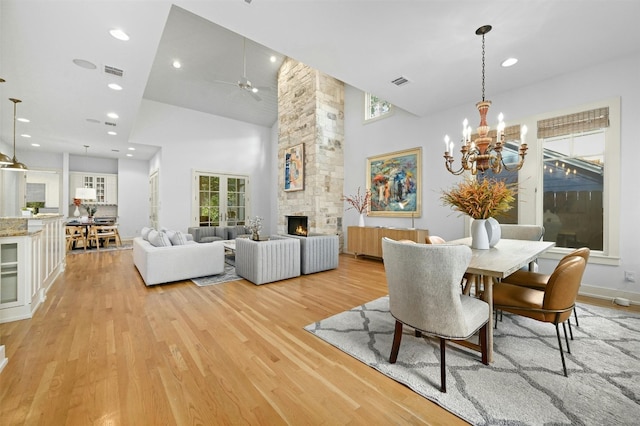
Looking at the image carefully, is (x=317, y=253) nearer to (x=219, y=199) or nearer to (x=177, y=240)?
(x=177, y=240)

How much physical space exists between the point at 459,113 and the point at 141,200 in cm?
985

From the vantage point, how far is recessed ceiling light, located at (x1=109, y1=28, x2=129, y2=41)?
238 cm

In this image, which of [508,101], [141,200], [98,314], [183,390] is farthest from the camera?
[141,200]

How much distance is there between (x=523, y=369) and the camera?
179 cm

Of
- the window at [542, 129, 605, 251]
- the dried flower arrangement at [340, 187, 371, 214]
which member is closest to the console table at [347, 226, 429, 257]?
the dried flower arrangement at [340, 187, 371, 214]

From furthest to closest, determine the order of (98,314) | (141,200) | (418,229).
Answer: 1. (141,200)
2. (418,229)
3. (98,314)

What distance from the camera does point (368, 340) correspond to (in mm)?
2209

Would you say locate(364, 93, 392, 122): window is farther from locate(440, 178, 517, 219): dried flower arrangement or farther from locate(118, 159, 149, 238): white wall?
locate(118, 159, 149, 238): white wall

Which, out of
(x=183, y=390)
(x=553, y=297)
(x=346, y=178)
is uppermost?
(x=346, y=178)

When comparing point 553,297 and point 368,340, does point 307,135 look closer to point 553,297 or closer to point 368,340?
point 368,340

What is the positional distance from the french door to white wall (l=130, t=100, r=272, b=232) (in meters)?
0.18

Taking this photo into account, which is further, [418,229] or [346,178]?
[346,178]

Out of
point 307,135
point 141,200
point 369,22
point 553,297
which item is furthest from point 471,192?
point 141,200

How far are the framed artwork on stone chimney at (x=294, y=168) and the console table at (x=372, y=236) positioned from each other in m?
1.76
